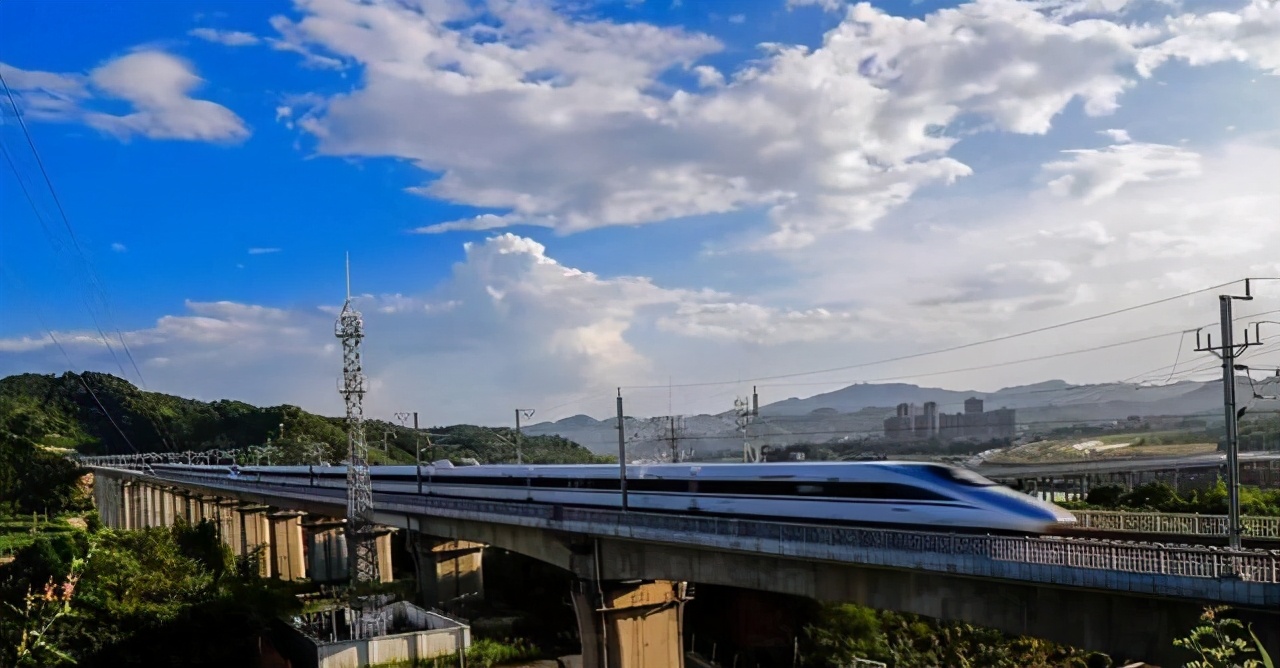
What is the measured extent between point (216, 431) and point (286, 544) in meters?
104

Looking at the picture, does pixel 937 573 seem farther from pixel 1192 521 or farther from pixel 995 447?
pixel 995 447

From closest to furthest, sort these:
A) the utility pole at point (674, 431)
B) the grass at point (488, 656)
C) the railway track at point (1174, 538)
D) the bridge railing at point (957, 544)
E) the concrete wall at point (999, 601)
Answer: the bridge railing at point (957, 544) → the concrete wall at point (999, 601) → the railway track at point (1174, 538) → the grass at point (488, 656) → the utility pole at point (674, 431)

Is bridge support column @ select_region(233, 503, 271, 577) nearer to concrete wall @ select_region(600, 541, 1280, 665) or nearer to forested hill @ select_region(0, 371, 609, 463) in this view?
forested hill @ select_region(0, 371, 609, 463)

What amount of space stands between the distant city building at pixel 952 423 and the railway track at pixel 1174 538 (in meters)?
84.5

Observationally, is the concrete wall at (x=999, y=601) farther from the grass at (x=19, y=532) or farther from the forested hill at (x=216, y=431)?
the forested hill at (x=216, y=431)

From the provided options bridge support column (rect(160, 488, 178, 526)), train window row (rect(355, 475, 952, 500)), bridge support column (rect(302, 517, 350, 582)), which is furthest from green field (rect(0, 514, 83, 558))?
bridge support column (rect(160, 488, 178, 526))

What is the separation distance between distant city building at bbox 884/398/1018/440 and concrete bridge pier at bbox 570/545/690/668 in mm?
75068

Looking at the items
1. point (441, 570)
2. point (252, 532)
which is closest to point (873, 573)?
point (441, 570)

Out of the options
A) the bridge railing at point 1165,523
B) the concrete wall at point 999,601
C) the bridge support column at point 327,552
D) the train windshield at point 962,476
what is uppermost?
the train windshield at point 962,476

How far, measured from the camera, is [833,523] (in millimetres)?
29938

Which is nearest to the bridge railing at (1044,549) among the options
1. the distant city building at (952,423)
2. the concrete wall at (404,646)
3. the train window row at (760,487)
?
the train window row at (760,487)

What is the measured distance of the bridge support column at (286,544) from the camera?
8681 cm

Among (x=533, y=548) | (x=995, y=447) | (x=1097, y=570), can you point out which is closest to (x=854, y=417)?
(x=995, y=447)

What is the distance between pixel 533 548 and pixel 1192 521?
1098 inches
